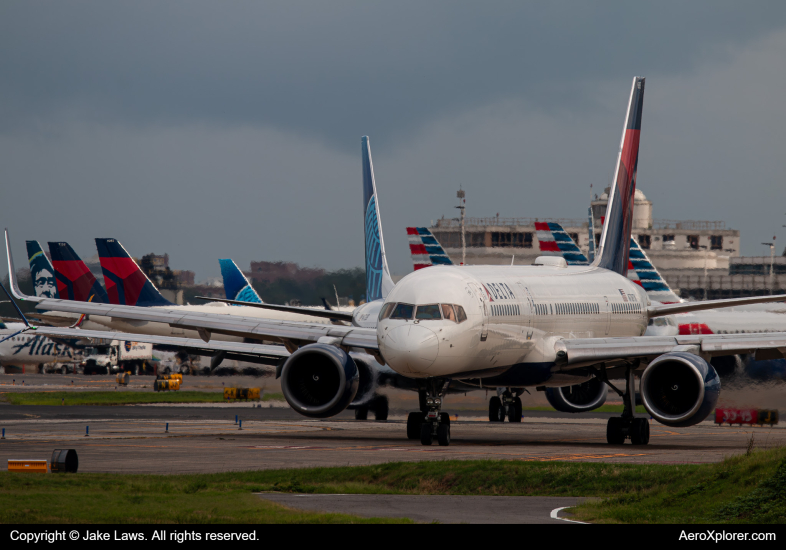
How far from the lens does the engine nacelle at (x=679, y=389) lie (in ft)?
85.6

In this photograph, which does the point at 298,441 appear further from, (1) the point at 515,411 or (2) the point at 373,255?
(2) the point at 373,255

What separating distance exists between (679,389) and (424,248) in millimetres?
57824

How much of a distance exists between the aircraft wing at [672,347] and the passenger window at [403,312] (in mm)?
5634

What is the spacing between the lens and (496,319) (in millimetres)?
27938

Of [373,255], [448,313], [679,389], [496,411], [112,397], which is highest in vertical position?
[373,255]

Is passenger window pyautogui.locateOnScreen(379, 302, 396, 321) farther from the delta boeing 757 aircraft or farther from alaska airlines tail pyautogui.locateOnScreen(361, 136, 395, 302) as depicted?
alaska airlines tail pyautogui.locateOnScreen(361, 136, 395, 302)

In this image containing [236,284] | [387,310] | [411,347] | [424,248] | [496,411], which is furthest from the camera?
[424,248]

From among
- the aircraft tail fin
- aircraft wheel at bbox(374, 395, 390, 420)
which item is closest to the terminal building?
the aircraft tail fin

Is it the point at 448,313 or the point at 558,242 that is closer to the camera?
the point at 448,313

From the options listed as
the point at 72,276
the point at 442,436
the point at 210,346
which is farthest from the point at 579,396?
the point at 72,276

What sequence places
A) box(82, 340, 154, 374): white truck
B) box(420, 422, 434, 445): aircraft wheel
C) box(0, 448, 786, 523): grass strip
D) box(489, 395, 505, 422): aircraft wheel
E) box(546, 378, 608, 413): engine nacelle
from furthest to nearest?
box(82, 340, 154, 374): white truck → box(489, 395, 505, 422): aircraft wheel → box(546, 378, 608, 413): engine nacelle → box(420, 422, 434, 445): aircraft wheel → box(0, 448, 786, 523): grass strip

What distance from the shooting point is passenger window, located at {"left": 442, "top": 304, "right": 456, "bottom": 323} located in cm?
2638

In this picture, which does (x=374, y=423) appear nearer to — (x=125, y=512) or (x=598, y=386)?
(x=598, y=386)

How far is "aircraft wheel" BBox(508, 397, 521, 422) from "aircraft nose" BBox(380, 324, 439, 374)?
1602 centimetres
